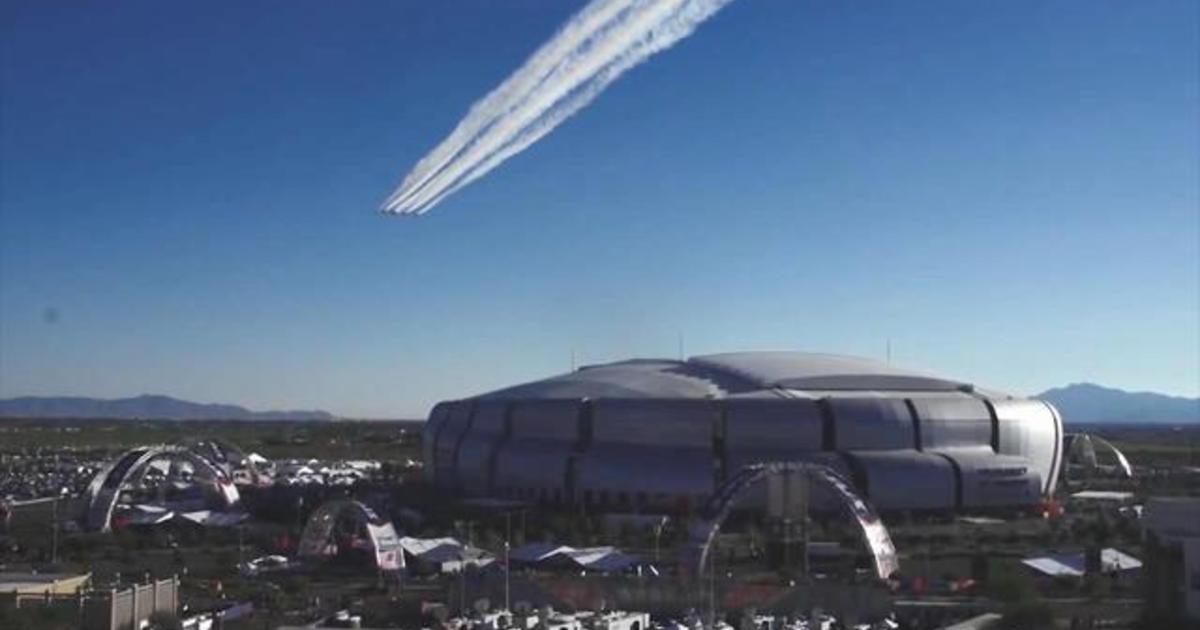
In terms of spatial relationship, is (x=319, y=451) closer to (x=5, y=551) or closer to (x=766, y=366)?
(x=766, y=366)

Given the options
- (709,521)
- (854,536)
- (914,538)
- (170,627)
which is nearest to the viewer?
(170,627)

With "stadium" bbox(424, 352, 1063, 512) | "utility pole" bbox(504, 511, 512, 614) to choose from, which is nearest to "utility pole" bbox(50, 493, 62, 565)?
"utility pole" bbox(504, 511, 512, 614)

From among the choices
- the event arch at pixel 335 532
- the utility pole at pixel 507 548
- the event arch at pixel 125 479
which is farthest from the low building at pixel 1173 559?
the event arch at pixel 125 479

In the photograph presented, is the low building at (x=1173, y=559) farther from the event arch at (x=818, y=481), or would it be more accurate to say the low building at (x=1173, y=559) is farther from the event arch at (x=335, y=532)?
the event arch at (x=335, y=532)

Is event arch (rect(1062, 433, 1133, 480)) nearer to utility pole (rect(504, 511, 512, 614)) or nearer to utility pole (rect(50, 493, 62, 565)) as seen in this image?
utility pole (rect(504, 511, 512, 614))

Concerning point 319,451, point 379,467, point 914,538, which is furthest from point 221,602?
point 319,451

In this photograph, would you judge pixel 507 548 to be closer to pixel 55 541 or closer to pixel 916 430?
pixel 55 541
